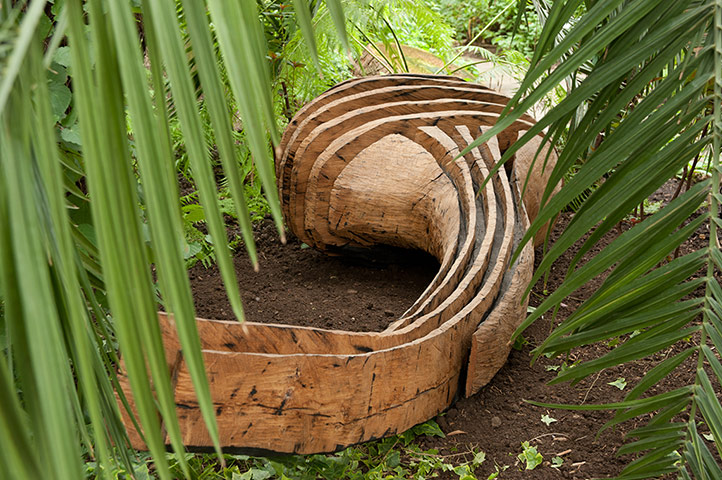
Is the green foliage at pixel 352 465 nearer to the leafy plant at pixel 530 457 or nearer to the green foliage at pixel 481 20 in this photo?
the leafy plant at pixel 530 457

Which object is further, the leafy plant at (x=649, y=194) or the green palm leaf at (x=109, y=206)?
the leafy plant at (x=649, y=194)

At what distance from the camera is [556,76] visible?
83 centimetres

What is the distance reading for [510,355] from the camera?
2256 millimetres

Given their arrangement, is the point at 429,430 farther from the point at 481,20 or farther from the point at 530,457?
the point at 481,20

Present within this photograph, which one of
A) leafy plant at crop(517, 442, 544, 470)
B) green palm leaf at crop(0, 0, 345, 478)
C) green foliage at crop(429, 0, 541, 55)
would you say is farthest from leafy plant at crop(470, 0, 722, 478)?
green foliage at crop(429, 0, 541, 55)

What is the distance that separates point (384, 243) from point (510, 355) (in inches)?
30.8

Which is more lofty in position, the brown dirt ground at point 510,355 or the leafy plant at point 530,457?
the brown dirt ground at point 510,355

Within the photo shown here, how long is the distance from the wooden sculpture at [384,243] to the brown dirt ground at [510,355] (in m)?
0.14

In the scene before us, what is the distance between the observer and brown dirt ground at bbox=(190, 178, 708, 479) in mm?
1848

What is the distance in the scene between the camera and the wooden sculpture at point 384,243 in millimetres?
1427

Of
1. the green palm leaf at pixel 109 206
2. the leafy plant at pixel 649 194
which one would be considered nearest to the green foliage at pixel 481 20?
the leafy plant at pixel 649 194

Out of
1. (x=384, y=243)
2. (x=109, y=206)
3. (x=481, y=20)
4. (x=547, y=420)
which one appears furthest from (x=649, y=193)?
(x=481, y=20)

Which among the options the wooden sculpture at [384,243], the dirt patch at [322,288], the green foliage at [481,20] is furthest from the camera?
the green foliage at [481,20]

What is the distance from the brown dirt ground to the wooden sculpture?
14cm
